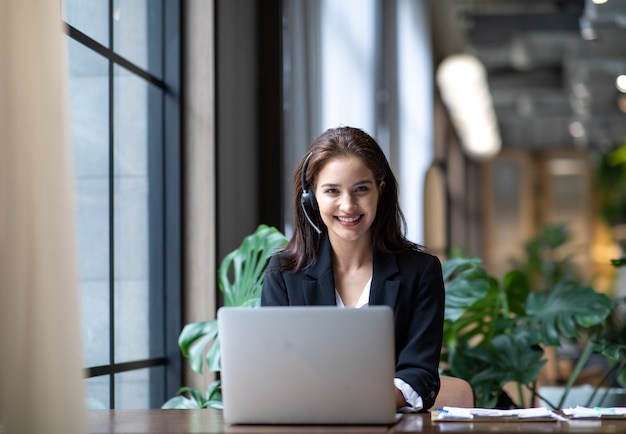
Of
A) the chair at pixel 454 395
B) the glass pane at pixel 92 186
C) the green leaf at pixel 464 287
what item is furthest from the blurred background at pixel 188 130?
the chair at pixel 454 395

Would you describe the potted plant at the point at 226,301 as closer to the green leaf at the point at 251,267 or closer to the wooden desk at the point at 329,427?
the green leaf at the point at 251,267

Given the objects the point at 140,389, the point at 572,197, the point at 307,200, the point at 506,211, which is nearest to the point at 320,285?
the point at 307,200

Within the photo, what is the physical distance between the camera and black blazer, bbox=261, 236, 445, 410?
2654 millimetres

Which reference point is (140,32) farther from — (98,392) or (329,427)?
(329,427)

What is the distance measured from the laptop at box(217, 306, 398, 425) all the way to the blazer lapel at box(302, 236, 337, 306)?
673 millimetres

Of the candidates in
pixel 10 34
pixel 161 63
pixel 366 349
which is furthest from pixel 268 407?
pixel 161 63

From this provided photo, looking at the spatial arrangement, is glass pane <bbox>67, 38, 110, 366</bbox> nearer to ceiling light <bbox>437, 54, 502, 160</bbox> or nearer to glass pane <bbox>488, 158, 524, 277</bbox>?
ceiling light <bbox>437, 54, 502, 160</bbox>

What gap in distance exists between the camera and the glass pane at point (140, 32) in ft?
12.0

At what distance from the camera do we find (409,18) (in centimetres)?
883

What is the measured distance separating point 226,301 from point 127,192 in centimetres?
53

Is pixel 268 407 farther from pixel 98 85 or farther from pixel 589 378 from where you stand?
pixel 589 378

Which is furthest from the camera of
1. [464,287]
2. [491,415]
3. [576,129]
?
[576,129]

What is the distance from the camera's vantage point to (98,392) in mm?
3441

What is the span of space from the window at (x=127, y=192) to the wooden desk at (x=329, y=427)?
86 cm
